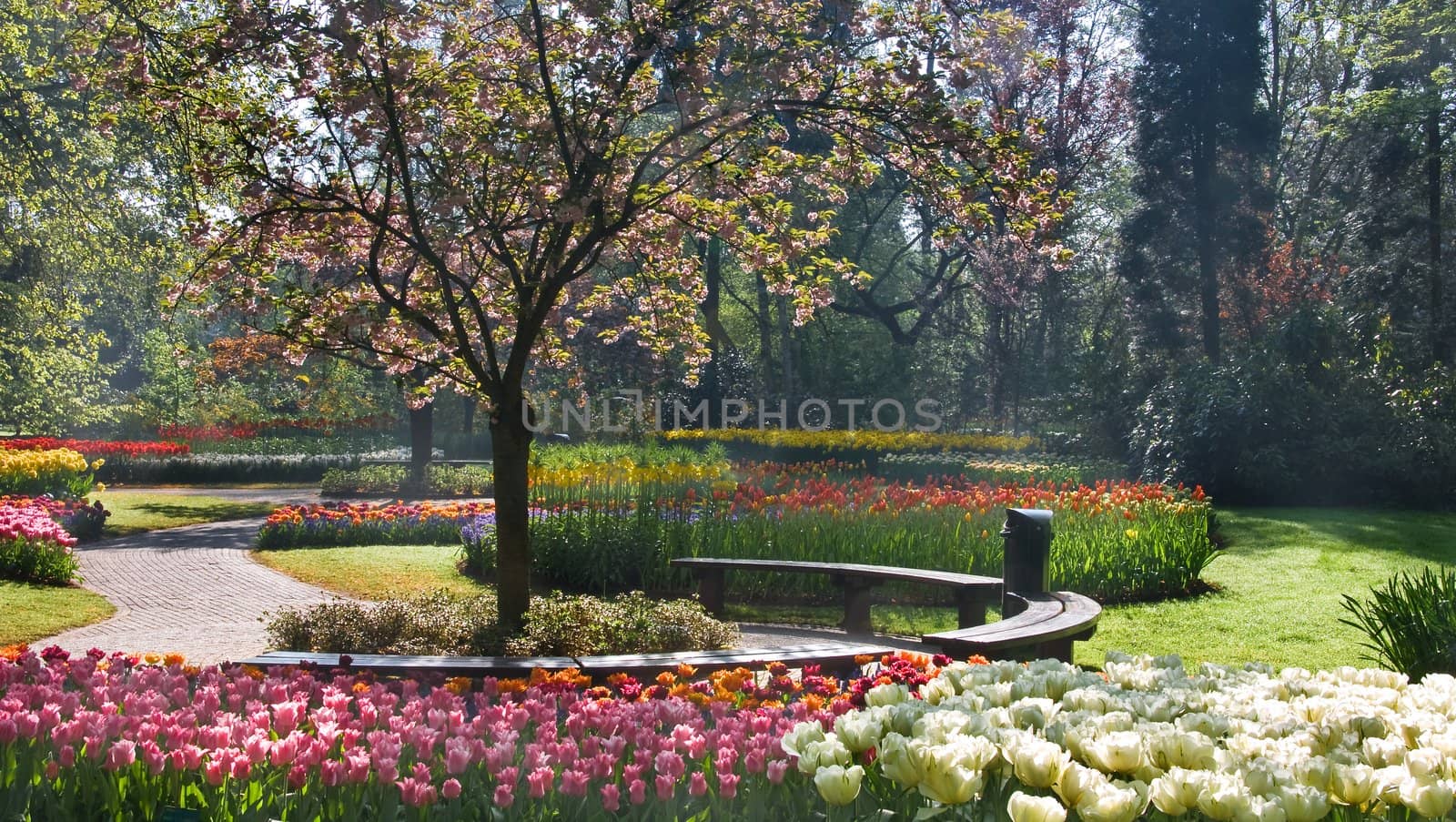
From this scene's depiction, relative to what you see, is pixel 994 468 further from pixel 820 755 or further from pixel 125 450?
pixel 125 450

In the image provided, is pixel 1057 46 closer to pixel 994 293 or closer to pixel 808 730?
pixel 994 293

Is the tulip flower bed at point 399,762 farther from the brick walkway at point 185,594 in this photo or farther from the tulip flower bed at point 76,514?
the tulip flower bed at point 76,514

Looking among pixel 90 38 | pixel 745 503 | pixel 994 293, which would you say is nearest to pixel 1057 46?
pixel 994 293

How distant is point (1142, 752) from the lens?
82.1 inches

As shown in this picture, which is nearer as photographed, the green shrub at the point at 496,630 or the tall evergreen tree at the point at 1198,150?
the green shrub at the point at 496,630

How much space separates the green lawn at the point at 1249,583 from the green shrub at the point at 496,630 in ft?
2.71

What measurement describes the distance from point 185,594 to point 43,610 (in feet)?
3.99

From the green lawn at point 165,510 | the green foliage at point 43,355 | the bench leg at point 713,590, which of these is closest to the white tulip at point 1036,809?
the bench leg at point 713,590

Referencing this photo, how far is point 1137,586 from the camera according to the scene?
9219 millimetres

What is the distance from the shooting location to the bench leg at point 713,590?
8.54 meters

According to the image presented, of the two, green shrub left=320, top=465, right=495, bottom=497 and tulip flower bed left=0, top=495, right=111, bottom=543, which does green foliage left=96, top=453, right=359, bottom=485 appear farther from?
tulip flower bed left=0, top=495, right=111, bottom=543

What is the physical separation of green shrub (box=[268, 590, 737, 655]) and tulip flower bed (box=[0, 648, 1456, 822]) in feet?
9.92

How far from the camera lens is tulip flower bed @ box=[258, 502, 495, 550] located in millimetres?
13734

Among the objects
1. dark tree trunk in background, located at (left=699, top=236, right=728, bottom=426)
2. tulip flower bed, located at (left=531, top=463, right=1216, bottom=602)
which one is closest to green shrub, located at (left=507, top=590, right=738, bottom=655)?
tulip flower bed, located at (left=531, top=463, right=1216, bottom=602)
